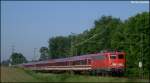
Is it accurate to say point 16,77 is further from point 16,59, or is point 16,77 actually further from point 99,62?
point 16,59

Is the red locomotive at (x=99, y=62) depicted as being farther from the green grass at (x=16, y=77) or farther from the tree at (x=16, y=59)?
the tree at (x=16, y=59)

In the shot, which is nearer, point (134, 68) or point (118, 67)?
point (118, 67)

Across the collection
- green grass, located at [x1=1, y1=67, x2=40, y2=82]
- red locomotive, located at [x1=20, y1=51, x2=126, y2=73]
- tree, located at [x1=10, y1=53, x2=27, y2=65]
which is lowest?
green grass, located at [x1=1, y1=67, x2=40, y2=82]

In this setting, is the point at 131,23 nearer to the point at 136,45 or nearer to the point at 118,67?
the point at 136,45

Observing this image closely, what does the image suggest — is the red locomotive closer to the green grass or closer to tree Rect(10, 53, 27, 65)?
the green grass

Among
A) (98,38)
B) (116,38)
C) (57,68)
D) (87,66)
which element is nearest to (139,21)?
(116,38)

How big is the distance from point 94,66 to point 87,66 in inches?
92.2

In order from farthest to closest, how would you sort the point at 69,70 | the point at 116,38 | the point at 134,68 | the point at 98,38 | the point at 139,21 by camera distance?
the point at 98,38 → the point at 116,38 → the point at 139,21 → the point at 134,68 → the point at 69,70

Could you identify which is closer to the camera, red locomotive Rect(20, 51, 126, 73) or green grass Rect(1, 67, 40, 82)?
green grass Rect(1, 67, 40, 82)

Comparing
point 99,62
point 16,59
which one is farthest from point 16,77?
point 16,59

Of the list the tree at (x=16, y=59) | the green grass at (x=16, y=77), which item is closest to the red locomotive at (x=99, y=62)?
the green grass at (x=16, y=77)

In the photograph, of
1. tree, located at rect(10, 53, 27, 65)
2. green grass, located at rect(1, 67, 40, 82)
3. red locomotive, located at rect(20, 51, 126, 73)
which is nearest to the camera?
green grass, located at rect(1, 67, 40, 82)

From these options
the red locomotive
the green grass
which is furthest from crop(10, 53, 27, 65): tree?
the green grass

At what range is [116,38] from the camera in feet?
313
